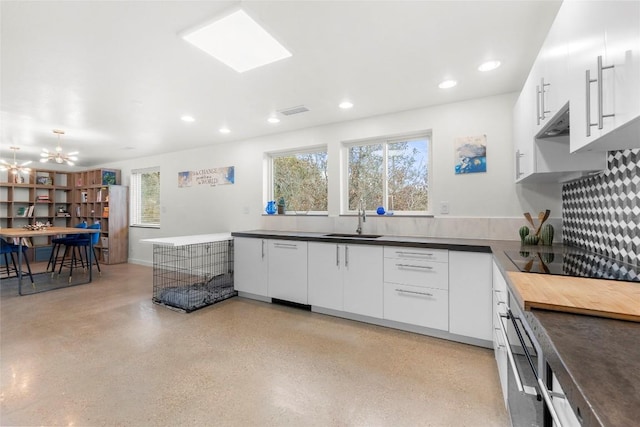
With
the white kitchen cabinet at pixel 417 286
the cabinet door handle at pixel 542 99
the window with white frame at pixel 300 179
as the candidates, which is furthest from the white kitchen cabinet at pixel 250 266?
the cabinet door handle at pixel 542 99

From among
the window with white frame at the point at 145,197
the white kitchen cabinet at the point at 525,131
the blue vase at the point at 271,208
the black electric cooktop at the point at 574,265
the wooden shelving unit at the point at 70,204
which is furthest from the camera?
the wooden shelving unit at the point at 70,204

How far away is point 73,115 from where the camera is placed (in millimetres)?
3445

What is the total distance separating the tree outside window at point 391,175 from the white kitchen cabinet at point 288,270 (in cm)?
99

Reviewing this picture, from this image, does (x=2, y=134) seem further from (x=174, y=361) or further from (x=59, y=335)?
(x=174, y=361)

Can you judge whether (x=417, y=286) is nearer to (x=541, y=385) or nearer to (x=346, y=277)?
(x=346, y=277)

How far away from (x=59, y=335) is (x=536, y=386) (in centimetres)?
359

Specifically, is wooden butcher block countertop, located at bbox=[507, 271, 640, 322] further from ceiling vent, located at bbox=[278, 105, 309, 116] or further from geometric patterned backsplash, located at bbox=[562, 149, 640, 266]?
ceiling vent, located at bbox=[278, 105, 309, 116]

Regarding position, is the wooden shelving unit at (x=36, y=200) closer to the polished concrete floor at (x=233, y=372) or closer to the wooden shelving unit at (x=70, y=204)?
the wooden shelving unit at (x=70, y=204)

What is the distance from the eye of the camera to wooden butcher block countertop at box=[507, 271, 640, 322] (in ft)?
2.88

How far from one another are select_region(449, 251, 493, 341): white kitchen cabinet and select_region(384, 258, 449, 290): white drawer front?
7 centimetres

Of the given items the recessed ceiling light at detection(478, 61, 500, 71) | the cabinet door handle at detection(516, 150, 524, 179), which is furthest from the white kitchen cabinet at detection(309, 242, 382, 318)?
the recessed ceiling light at detection(478, 61, 500, 71)

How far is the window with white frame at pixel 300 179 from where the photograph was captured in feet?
13.1

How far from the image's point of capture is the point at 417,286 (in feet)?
8.50

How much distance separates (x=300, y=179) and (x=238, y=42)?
232 centimetres
